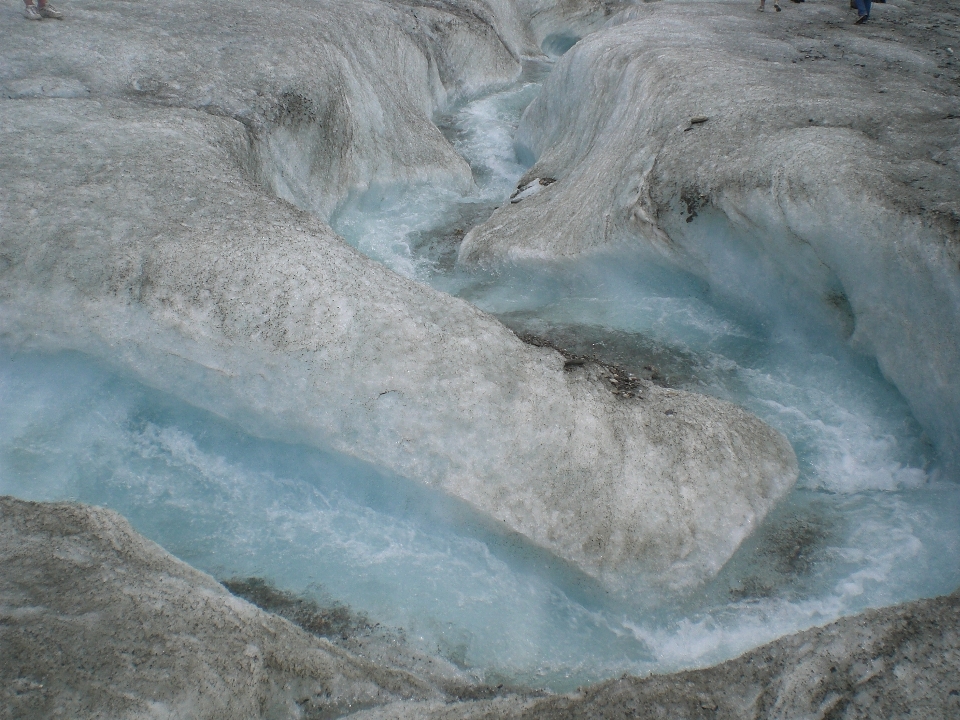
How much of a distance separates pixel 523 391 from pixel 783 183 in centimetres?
306

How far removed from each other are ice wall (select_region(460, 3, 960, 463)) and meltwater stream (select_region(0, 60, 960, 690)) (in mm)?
625

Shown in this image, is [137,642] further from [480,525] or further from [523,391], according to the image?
[523,391]

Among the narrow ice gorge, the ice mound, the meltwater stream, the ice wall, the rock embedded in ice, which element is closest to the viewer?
the ice mound

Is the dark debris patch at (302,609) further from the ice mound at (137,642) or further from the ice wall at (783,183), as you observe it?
the ice wall at (783,183)

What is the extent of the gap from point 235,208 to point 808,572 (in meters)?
5.25

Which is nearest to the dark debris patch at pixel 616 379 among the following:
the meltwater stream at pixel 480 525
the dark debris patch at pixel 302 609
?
the meltwater stream at pixel 480 525

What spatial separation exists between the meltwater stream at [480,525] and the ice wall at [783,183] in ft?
2.05

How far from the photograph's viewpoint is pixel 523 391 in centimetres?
539

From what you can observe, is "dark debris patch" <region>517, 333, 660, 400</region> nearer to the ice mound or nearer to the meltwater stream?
the meltwater stream

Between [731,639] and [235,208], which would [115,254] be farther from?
[731,639]

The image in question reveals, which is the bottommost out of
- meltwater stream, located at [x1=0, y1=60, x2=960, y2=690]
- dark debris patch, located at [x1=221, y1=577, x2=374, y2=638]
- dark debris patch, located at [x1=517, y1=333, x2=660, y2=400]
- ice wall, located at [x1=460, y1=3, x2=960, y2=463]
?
dark debris patch, located at [x1=221, y1=577, x2=374, y2=638]

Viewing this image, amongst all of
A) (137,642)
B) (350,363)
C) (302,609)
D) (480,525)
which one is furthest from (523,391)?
(137,642)

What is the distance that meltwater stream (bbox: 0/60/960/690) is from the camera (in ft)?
15.9

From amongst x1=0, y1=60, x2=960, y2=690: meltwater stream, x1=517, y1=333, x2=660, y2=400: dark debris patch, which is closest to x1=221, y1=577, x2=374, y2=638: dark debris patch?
x1=0, y1=60, x2=960, y2=690: meltwater stream
